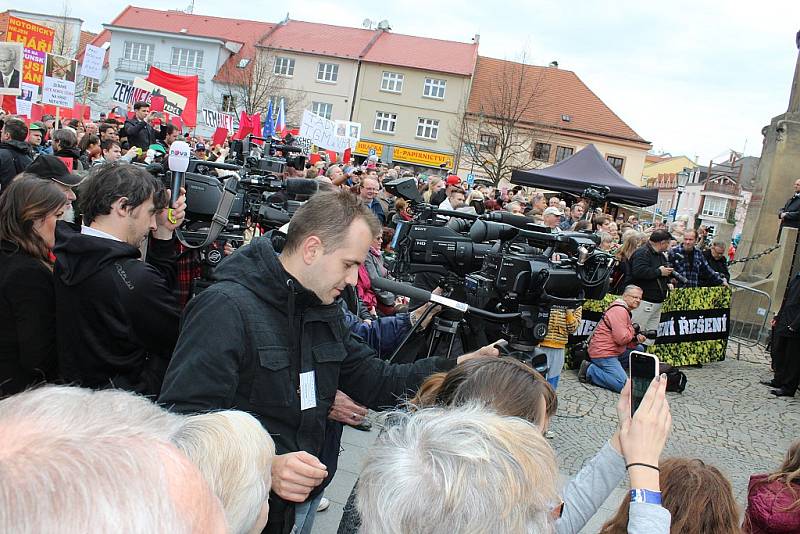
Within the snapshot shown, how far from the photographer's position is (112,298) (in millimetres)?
2742

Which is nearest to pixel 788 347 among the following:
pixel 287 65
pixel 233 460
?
pixel 233 460

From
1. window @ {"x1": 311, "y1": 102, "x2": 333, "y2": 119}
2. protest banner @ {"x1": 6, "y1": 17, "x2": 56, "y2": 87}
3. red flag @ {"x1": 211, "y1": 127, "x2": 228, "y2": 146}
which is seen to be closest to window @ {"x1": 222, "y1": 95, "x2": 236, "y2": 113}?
window @ {"x1": 311, "y1": 102, "x2": 333, "y2": 119}

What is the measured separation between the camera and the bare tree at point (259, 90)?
43.2 metres

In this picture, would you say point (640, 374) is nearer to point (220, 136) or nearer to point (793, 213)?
point (793, 213)

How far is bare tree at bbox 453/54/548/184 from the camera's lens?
39.2 metres

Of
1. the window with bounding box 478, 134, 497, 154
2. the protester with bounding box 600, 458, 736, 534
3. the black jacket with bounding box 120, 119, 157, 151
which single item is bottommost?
the protester with bounding box 600, 458, 736, 534

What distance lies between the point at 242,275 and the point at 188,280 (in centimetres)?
143

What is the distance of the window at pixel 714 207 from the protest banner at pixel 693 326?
7363 centimetres

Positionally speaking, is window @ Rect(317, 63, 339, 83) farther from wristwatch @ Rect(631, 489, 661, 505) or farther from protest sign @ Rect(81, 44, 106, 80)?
wristwatch @ Rect(631, 489, 661, 505)

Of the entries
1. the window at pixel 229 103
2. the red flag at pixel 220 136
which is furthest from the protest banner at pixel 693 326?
the window at pixel 229 103

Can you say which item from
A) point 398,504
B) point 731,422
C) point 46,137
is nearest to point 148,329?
point 398,504

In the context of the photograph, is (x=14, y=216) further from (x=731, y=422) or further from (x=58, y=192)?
(x=731, y=422)

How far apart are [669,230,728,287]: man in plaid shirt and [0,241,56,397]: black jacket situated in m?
8.88

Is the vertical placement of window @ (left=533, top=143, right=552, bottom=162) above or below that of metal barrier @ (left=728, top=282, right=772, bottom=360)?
above
